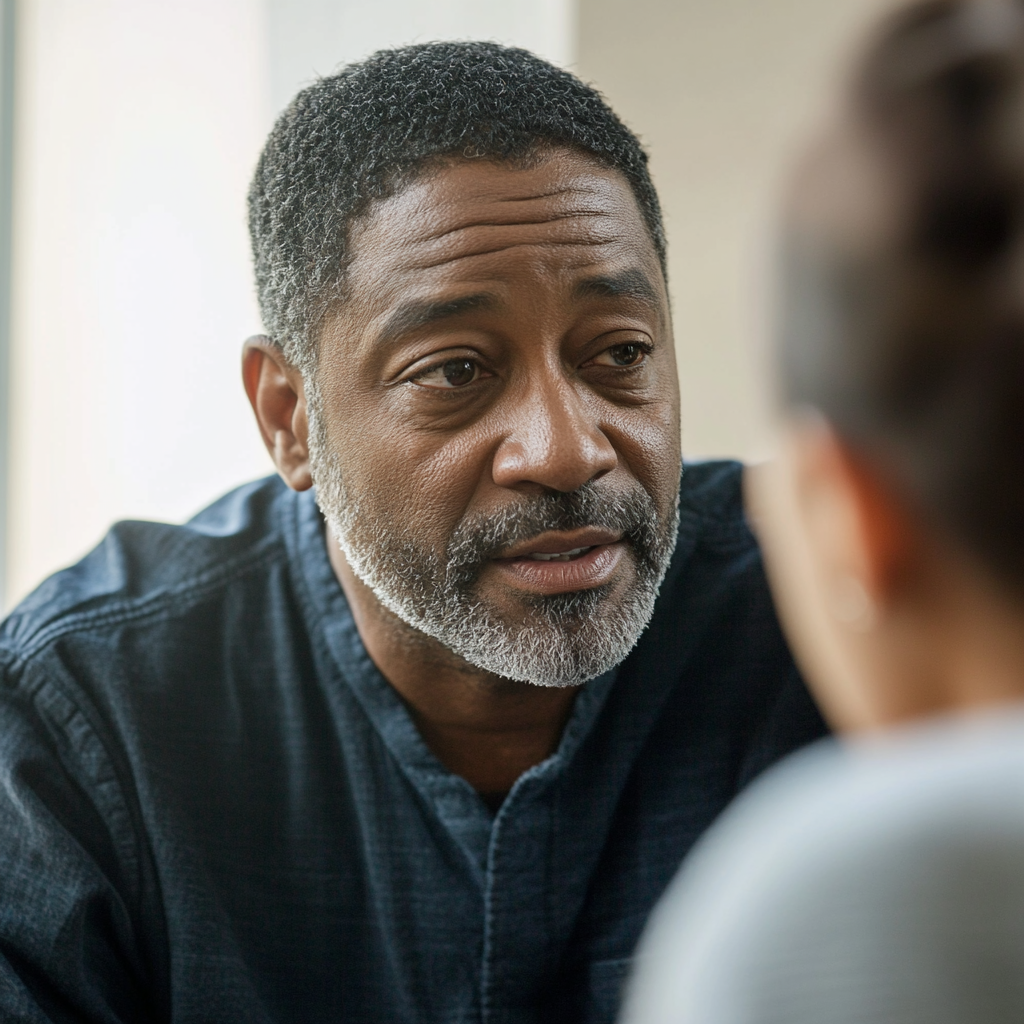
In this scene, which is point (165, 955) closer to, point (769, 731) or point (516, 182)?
point (769, 731)

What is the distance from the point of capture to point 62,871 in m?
1.08

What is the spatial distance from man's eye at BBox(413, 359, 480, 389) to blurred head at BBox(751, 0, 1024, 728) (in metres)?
0.66

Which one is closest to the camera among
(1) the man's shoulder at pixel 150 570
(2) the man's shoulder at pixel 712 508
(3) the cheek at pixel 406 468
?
(3) the cheek at pixel 406 468

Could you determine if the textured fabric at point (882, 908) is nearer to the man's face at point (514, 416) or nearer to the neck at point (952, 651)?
the neck at point (952, 651)

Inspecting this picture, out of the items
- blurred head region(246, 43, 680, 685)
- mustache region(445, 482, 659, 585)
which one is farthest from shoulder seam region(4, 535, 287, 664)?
mustache region(445, 482, 659, 585)

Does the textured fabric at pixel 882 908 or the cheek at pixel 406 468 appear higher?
the cheek at pixel 406 468

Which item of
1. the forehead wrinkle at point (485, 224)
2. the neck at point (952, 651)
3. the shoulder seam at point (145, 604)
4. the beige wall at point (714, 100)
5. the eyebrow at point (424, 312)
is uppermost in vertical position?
the beige wall at point (714, 100)

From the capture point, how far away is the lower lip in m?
1.14

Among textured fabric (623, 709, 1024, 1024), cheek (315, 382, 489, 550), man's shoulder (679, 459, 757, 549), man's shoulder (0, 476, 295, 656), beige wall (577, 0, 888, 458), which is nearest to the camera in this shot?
textured fabric (623, 709, 1024, 1024)

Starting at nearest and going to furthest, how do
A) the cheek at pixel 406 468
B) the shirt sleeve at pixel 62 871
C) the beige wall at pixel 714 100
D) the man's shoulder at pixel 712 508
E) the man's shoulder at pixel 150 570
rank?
the shirt sleeve at pixel 62 871
the cheek at pixel 406 468
the man's shoulder at pixel 150 570
the man's shoulder at pixel 712 508
the beige wall at pixel 714 100

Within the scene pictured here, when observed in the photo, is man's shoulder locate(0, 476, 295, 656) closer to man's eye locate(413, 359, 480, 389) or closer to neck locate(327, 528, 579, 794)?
neck locate(327, 528, 579, 794)

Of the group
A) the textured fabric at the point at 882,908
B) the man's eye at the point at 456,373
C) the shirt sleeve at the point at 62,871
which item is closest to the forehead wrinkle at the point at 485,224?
the man's eye at the point at 456,373

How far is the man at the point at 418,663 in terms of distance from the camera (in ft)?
3.71

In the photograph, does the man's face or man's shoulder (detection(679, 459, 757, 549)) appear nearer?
the man's face
